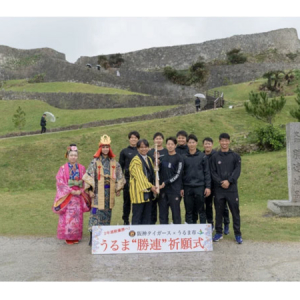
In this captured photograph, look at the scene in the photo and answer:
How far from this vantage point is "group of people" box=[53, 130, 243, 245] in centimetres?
640

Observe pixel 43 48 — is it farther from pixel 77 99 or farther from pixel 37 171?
pixel 37 171

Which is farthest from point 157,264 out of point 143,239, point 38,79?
point 38,79

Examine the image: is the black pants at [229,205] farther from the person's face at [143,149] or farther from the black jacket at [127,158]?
the black jacket at [127,158]

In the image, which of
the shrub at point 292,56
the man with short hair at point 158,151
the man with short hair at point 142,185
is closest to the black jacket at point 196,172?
the man with short hair at point 158,151

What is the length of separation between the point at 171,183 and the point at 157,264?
1574mm

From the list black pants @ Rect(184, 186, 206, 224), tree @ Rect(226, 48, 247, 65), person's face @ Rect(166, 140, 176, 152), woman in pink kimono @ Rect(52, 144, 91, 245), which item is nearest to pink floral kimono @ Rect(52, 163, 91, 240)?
woman in pink kimono @ Rect(52, 144, 91, 245)

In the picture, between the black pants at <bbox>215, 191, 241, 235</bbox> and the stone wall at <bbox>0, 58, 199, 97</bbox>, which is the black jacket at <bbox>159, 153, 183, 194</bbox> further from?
the stone wall at <bbox>0, 58, 199, 97</bbox>

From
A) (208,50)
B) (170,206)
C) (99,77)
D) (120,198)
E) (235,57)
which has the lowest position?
(120,198)

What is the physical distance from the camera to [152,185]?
638 cm

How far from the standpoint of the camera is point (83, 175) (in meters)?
6.62

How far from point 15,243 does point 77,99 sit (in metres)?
25.4

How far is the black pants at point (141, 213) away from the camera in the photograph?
6.41m

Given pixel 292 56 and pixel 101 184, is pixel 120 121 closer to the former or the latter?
pixel 101 184

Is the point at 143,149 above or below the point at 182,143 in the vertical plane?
below
